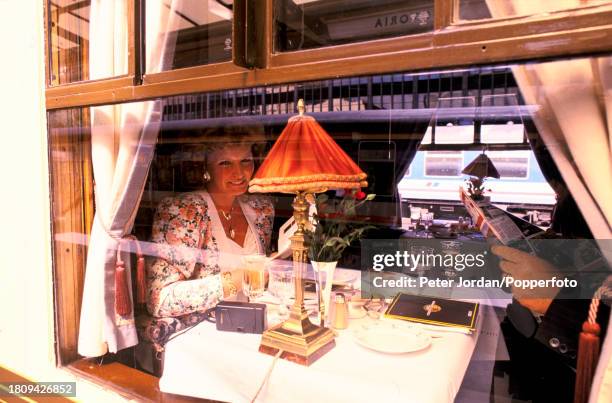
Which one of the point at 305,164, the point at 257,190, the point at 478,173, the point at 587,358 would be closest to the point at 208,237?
the point at 257,190

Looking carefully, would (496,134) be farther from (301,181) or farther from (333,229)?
(301,181)

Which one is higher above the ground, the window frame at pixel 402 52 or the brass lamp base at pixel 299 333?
the window frame at pixel 402 52

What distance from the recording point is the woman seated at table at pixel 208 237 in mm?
1766

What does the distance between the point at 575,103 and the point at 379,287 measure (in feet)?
3.02

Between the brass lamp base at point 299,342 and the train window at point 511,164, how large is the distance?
95 cm

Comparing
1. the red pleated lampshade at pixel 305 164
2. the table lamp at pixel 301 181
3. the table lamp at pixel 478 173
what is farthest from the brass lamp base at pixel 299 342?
the table lamp at pixel 478 173

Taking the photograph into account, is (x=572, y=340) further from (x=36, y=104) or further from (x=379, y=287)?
(x=36, y=104)

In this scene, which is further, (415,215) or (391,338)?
(415,215)

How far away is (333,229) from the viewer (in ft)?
4.07

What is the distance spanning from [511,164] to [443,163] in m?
0.29

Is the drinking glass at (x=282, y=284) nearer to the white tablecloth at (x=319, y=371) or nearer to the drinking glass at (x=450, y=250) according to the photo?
the white tablecloth at (x=319, y=371)

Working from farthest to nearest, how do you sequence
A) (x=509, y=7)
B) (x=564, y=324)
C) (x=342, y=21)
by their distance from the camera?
(x=342, y=21) < (x=564, y=324) < (x=509, y=7)

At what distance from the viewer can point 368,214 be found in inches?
64.8

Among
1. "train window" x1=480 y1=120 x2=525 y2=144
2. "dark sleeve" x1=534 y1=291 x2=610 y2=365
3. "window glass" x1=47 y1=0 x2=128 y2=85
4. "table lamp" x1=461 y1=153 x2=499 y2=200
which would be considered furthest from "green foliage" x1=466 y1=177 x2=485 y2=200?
"window glass" x1=47 y1=0 x2=128 y2=85
